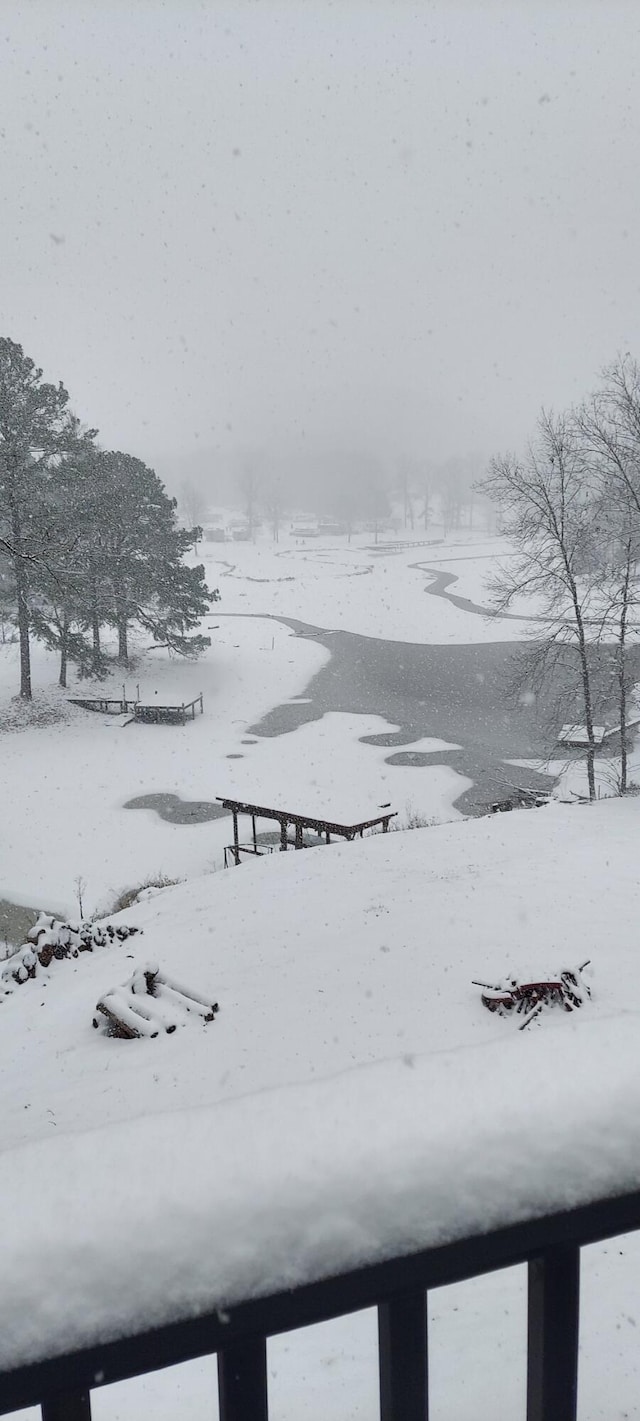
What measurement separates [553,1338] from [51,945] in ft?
40.0

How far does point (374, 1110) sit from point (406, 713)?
112ft

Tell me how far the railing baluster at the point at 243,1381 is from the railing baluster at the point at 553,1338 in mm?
383

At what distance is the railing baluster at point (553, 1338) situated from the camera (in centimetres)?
109

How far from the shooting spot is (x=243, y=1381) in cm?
101

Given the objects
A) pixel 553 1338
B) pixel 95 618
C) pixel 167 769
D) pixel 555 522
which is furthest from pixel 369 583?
pixel 553 1338

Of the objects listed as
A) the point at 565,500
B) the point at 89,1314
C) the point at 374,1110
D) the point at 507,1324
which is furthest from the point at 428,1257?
the point at 565,500

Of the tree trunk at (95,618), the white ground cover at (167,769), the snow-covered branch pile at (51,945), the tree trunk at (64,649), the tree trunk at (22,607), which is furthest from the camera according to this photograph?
the tree trunk at (95,618)

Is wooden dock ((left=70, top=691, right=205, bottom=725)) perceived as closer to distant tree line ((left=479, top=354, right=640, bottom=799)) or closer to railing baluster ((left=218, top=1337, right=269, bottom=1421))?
distant tree line ((left=479, top=354, right=640, bottom=799))

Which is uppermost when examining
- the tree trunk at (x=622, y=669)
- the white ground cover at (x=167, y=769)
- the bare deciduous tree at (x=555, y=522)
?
the bare deciduous tree at (x=555, y=522)

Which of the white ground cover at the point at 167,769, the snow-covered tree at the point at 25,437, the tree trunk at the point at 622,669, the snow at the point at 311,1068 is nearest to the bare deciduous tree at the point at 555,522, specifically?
the tree trunk at the point at 622,669

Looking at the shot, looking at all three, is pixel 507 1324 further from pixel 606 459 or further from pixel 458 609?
pixel 458 609

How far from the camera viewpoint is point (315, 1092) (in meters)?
1.12

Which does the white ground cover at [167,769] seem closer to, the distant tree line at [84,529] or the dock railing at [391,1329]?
the distant tree line at [84,529]

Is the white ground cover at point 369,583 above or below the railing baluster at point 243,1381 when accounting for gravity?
above
